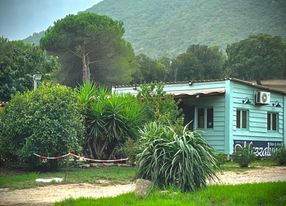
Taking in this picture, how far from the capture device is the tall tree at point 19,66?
2802 centimetres

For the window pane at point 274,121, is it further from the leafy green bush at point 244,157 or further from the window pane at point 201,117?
the leafy green bush at point 244,157

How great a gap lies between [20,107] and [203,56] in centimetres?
3846

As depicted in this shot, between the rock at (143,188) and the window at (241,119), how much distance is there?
1234 centimetres

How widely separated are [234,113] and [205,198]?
1233 cm

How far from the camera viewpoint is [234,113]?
21344 millimetres

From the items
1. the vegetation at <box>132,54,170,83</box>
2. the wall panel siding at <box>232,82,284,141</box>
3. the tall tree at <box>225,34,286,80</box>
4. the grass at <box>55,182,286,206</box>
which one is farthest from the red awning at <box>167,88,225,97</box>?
the vegetation at <box>132,54,170,83</box>

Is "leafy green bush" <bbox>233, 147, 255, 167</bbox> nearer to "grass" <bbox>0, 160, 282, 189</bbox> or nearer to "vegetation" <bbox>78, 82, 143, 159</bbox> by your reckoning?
"grass" <bbox>0, 160, 282, 189</bbox>

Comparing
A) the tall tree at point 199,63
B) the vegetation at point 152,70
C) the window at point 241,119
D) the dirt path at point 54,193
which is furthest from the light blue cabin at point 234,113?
the vegetation at point 152,70

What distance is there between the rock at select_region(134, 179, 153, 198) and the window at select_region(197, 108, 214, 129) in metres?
12.1

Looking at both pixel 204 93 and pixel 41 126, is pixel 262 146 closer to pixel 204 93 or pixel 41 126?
pixel 204 93

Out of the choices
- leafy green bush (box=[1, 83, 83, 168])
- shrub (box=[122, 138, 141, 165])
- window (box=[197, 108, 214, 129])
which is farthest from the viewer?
window (box=[197, 108, 214, 129])

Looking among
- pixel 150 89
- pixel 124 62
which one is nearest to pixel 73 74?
pixel 124 62

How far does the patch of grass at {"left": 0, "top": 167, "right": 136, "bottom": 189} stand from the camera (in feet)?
41.4

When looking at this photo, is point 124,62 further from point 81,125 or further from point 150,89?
point 81,125
